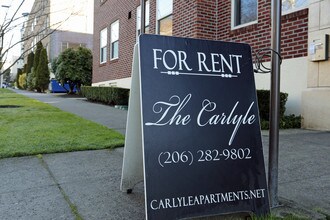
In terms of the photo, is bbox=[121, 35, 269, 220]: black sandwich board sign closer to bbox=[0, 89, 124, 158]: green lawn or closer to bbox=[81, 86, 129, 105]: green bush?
bbox=[0, 89, 124, 158]: green lawn

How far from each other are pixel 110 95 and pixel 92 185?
8.70 metres

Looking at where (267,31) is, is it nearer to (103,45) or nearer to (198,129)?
(198,129)

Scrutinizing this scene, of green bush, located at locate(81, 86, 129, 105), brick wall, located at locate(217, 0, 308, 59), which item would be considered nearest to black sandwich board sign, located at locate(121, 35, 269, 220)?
brick wall, located at locate(217, 0, 308, 59)

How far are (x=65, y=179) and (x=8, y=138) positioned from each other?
2.47m

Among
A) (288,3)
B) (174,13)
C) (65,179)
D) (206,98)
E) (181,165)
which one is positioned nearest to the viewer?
(181,165)

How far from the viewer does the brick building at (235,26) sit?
6.77m

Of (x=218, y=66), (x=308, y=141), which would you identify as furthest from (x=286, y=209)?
(x=308, y=141)

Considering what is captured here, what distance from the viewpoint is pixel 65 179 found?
346cm

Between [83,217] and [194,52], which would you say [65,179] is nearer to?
[83,217]

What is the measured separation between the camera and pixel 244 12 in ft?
27.2

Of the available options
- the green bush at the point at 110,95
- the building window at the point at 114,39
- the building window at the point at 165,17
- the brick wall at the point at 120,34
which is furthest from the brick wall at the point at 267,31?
the building window at the point at 114,39

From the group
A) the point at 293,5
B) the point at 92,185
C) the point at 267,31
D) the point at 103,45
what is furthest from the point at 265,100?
the point at 103,45

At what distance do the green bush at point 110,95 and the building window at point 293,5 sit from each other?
5.81 meters

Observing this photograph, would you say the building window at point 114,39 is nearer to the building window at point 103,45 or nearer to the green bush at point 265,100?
the building window at point 103,45
